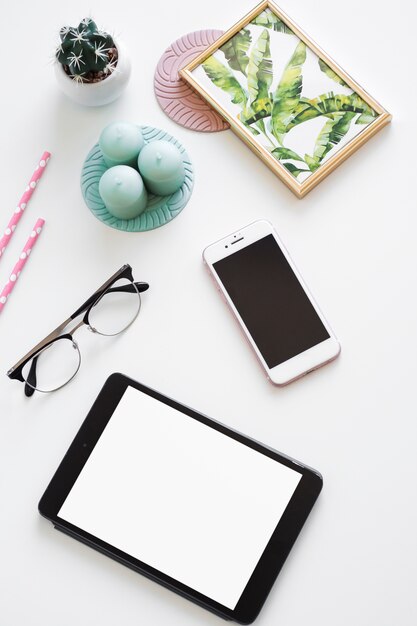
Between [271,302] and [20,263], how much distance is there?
306mm

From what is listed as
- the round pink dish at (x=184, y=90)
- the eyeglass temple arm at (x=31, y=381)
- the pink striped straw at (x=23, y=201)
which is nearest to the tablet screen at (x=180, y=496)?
the eyeglass temple arm at (x=31, y=381)

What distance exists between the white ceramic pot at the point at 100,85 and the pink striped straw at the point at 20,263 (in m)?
0.15

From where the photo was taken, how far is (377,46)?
858 mm

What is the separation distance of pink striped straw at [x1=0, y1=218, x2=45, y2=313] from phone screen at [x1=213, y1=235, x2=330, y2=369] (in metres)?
0.22

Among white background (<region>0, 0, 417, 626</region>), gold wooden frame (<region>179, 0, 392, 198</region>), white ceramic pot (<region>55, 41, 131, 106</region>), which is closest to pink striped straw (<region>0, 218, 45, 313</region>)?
white background (<region>0, 0, 417, 626</region>)

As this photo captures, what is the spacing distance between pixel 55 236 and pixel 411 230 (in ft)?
1.42

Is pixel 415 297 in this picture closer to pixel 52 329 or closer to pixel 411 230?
pixel 411 230

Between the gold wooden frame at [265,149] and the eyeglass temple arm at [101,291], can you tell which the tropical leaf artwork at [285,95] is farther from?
the eyeglass temple arm at [101,291]

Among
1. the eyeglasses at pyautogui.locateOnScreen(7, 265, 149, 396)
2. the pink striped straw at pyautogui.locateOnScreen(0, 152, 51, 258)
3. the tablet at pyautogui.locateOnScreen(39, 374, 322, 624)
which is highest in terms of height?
the pink striped straw at pyautogui.locateOnScreen(0, 152, 51, 258)

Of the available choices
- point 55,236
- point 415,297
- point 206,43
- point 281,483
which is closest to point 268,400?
point 281,483

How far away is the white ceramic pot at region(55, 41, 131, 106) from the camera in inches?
30.9

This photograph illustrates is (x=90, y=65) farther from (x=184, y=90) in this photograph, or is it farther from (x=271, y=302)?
(x=271, y=302)

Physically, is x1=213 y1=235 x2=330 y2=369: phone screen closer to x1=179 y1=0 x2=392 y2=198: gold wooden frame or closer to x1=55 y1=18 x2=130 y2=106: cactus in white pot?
x1=179 y1=0 x2=392 y2=198: gold wooden frame

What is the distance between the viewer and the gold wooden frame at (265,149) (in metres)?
0.82
